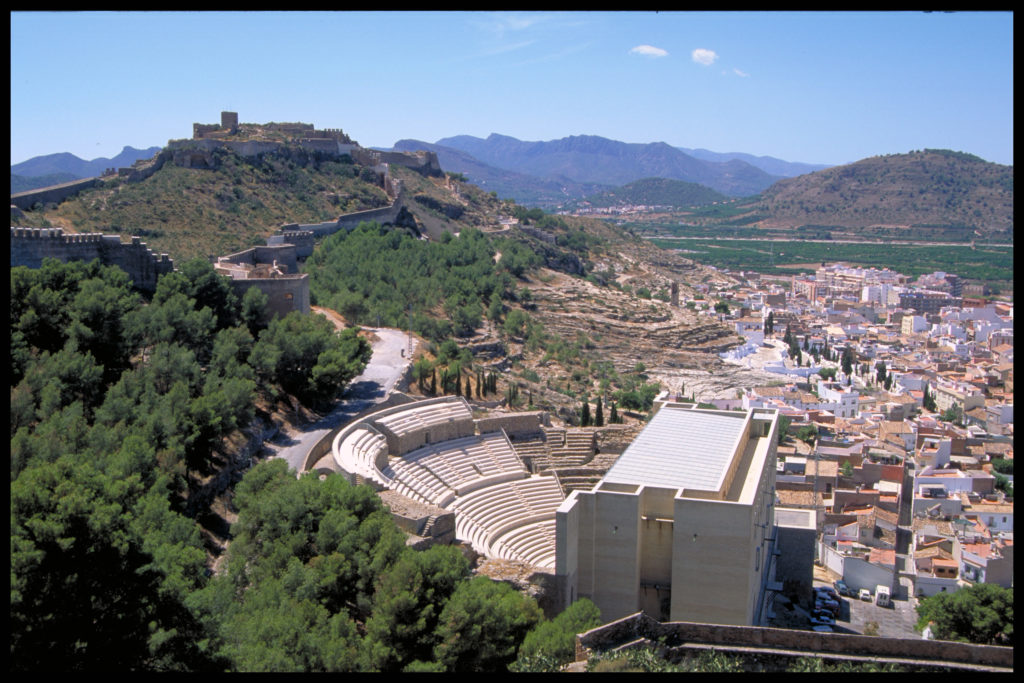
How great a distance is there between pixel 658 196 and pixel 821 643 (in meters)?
157

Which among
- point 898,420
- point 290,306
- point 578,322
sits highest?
point 290,306


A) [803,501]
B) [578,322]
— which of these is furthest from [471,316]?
[803,501]

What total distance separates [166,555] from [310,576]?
63.7 inches

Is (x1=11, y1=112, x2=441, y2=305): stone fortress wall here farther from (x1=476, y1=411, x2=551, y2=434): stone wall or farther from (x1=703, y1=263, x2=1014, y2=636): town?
(x1=703, y1=263, x2=1014, y2=636): town

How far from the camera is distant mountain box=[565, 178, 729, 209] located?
155500 millimetres

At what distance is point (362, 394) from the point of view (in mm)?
19156

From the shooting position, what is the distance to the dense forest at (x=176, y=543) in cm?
760

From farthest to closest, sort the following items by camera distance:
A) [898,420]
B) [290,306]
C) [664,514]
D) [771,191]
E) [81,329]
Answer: [771,191] < [898,420] < [290,306] < [81,329] < [664,514]

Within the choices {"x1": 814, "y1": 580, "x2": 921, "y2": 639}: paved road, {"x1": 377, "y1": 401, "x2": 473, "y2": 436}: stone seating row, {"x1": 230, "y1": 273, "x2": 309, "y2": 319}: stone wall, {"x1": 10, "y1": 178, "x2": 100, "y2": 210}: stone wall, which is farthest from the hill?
{"x1": 377, "y1": 401, "x2": 473, "y2": 436}: stone seating row

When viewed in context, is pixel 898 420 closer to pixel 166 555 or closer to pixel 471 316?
pixel 471 316

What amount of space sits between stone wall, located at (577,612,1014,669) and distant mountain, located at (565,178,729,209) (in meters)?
147

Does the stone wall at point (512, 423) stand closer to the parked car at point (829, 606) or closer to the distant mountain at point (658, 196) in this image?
the parked car at point (829, 606)

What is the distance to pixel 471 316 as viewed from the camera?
29.9 m

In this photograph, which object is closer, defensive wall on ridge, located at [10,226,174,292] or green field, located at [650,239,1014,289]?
defensive wall on ridge, located at [10,226,174,292]
